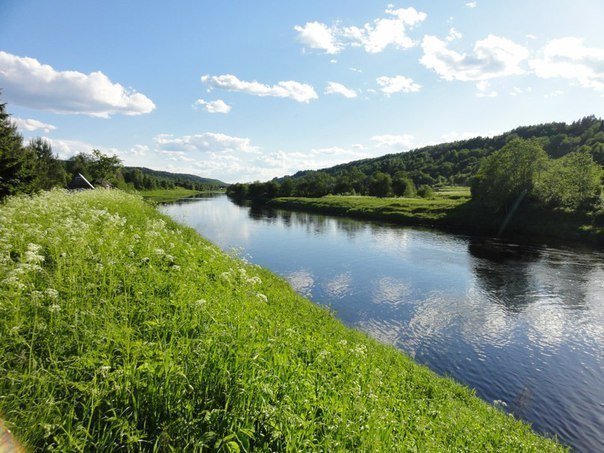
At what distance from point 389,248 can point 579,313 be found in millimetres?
22260

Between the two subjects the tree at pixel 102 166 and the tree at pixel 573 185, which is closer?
the tree at pixel 573 185

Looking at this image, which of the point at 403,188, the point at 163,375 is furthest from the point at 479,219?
the point at 163,375

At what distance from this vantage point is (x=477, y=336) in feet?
63.8

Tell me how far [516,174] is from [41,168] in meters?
91.6

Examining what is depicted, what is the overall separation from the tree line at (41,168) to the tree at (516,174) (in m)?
66.9

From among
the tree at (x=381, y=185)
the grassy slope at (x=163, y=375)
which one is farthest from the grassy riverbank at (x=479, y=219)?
the grassy slope at (x=163, y=375)

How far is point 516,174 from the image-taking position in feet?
194

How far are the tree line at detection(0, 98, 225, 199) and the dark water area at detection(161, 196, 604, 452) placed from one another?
22007mm

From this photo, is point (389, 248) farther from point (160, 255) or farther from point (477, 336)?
point (160, 255)

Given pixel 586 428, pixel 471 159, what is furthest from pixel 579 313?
pixel 471 159

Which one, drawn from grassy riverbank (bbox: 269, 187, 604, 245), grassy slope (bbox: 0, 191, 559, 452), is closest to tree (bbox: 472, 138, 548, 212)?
grassy riverbank (bbox: 269, 187, 604, 245)

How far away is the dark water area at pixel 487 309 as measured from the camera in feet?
47.5

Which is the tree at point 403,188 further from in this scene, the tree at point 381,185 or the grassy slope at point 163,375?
the grassy slope at point 163,375

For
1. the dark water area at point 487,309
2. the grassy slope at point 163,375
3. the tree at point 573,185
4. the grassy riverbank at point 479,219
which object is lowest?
the dark water area at point 487,309
